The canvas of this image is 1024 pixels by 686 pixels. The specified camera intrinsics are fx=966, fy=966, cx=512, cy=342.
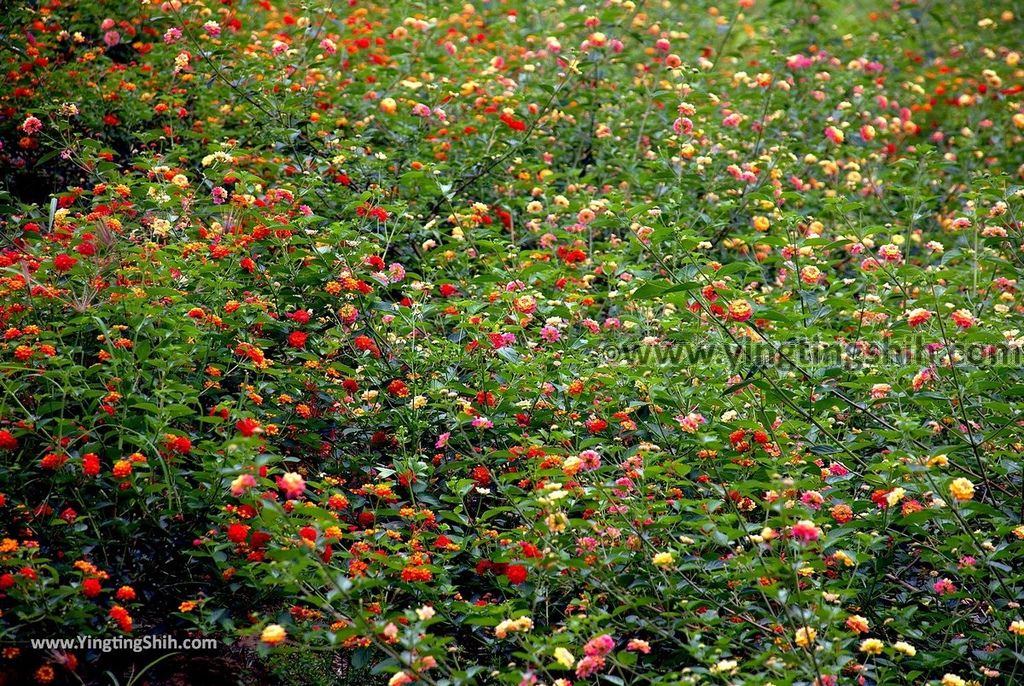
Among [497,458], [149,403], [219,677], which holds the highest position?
[149,403]

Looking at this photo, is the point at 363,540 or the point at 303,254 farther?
the point at 303,254

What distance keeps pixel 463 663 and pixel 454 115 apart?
286cm

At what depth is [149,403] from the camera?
235 centimetres

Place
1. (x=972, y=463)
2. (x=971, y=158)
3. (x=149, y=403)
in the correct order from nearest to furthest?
(x=149, y=403)
(x=972, y=463)
(x=971, y=158)

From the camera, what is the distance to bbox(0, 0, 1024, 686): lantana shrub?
2.23 metres

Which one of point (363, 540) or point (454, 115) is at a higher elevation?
point (454, 115)

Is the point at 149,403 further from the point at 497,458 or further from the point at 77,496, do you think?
the point at 497,458

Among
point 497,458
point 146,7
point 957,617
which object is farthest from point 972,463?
point 146,7

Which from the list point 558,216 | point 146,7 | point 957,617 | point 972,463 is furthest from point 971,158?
point 146,7

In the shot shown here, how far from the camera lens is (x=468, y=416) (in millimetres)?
2711

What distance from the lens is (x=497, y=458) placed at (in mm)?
2797

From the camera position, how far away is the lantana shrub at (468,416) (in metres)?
2.23

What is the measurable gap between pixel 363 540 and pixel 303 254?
106 cm

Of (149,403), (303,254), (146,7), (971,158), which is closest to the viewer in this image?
(149,403)
